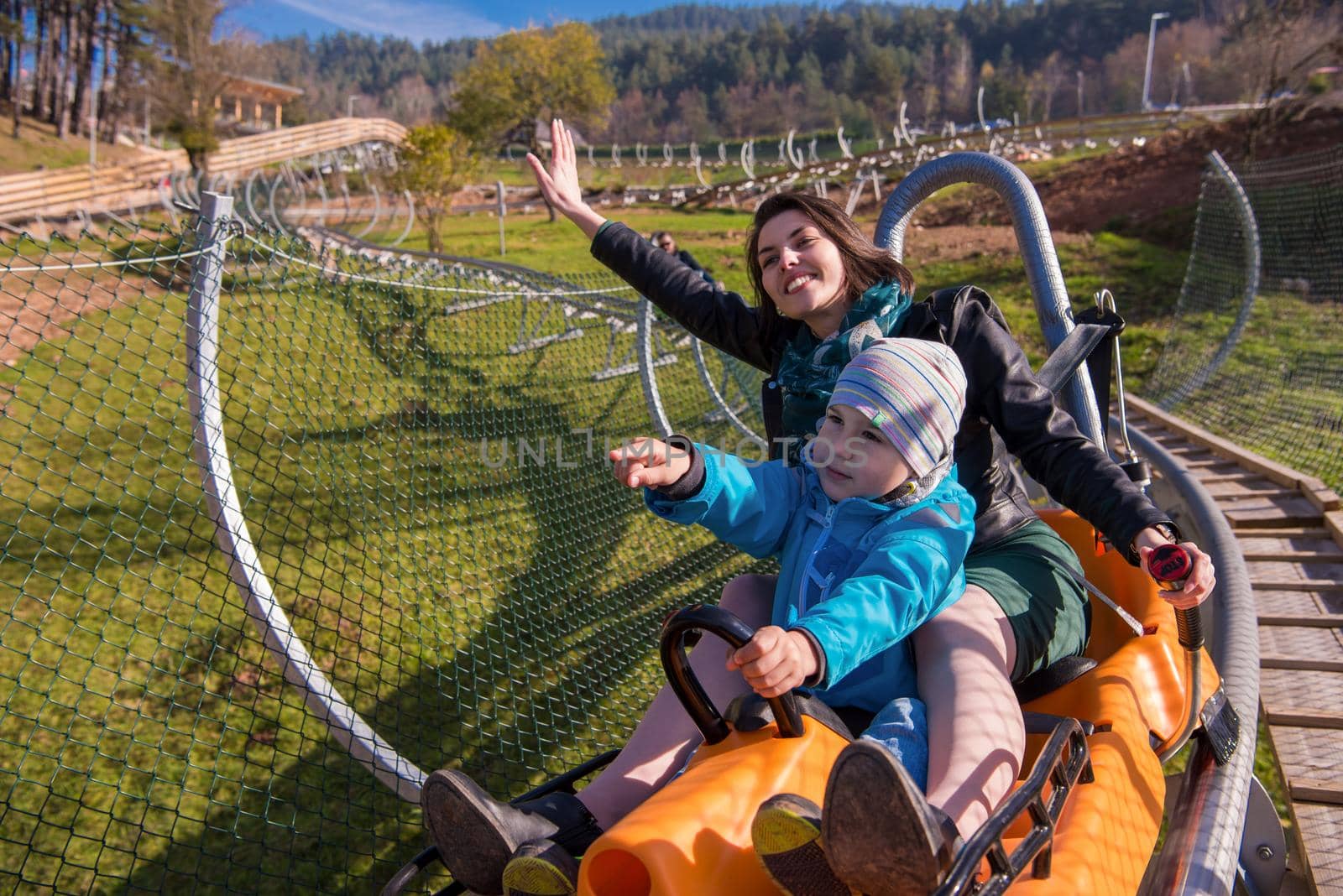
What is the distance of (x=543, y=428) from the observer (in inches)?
199

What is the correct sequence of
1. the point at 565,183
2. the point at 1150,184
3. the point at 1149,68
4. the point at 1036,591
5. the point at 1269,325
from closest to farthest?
the point at 1036,591, the point at 565,183, the point at 1269,325, the point at 1150,184, the point at 1149,68

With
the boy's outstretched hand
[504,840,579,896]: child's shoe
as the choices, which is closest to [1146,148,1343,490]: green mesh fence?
the boy's outstretched hand

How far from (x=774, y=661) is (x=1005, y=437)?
108cm

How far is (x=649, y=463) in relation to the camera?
1820 millimetres

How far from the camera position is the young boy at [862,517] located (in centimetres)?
156

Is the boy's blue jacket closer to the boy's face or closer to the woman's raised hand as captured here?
the boy's face

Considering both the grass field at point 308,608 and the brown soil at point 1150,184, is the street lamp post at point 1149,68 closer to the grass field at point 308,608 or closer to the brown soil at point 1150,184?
the brown soil at point 1150,184

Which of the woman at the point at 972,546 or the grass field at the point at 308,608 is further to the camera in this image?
the grass field at the point at 308,608

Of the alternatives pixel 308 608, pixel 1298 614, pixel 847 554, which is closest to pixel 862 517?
pixel 847 554

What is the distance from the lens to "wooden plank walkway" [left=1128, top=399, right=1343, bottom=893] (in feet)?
8.10

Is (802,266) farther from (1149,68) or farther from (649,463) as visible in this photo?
(1149,68)

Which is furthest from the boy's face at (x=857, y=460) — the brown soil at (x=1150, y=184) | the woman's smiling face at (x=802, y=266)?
the brown soil at (x=1150, y=184)

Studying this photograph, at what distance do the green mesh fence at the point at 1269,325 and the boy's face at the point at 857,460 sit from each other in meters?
4.30

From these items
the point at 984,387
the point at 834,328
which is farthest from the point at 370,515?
the point at 984,387
